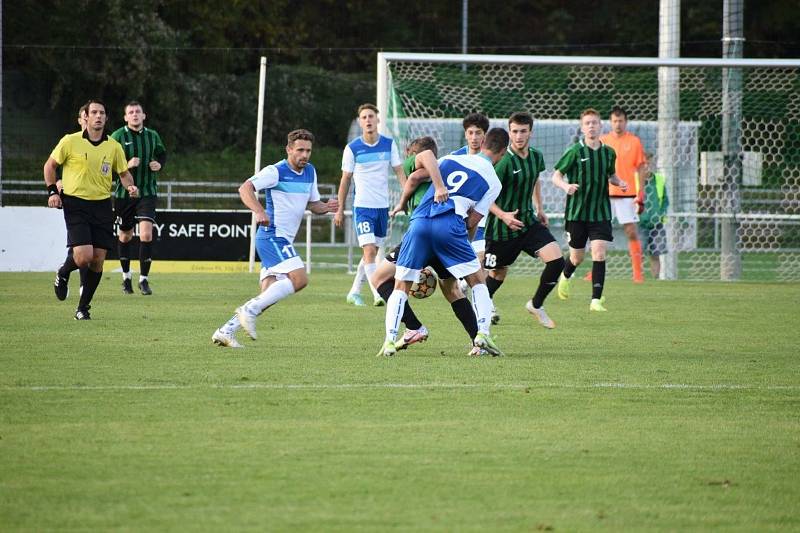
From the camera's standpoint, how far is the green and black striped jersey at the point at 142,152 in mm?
16734

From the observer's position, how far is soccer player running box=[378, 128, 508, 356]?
10172mm

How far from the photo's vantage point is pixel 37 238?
855 inches

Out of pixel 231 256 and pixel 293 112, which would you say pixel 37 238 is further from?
pixel 293 112

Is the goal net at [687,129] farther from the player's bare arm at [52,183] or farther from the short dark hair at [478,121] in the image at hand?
the short dark hair at [478,121]

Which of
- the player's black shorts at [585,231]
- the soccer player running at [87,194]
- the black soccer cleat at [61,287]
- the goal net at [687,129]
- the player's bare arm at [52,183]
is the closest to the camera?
the player's bare arm at [52,183]

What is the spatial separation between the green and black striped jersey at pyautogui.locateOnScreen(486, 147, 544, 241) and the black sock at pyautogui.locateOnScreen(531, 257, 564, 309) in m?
0.42

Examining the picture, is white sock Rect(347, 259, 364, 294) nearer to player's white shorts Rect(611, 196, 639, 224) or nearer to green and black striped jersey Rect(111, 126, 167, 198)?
green and black striped jersey Rect(111, 126, 167, 198)

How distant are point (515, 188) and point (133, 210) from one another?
5.87 metres

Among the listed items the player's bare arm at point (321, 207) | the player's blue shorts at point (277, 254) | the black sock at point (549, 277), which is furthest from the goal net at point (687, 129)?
the player's blue shorts at point (277, 254)

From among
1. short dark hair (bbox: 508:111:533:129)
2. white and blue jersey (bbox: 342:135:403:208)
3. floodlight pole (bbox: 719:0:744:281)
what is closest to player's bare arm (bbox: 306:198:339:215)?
short dark hair (bbox: 508:111:533:129)

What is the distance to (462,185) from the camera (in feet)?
33.5

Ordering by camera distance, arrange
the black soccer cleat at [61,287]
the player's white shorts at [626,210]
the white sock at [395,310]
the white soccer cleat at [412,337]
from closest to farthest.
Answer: the white sock at [395,310] → the white soccer cleat at [412,337] → the black soccer cleat at [61,287] → the player's white shorts at [626,210]

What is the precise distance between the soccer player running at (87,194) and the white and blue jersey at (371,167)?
2.99 m

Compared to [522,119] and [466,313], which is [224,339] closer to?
[466,313]
